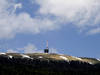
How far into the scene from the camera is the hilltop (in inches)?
882

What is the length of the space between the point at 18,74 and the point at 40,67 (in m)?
1.66

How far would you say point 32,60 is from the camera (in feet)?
76.6

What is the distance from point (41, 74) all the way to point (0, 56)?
12.3 ft

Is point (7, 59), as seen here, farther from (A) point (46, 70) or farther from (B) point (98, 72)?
(B) point (98, 72)

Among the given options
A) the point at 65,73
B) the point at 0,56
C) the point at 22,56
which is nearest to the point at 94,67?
the point at 65,73

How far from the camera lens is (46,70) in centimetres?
2377

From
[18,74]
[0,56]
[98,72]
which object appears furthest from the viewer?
[98,72]

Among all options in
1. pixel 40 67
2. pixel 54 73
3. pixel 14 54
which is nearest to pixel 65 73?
pixel 54 73

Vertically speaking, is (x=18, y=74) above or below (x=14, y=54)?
below

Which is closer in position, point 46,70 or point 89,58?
point 46,70

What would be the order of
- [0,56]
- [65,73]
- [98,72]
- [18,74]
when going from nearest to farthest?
[0,56]
[18,74]
[65,73]
[98,72]

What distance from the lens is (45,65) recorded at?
931 inches

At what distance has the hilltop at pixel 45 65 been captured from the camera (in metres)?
22.4

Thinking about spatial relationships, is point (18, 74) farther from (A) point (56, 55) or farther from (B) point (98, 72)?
(B) point (98, 72)
